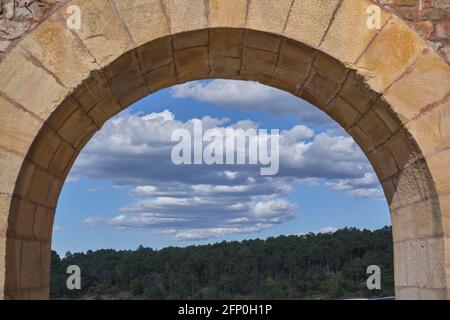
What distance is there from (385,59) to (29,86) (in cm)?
278

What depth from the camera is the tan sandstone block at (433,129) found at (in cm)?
470

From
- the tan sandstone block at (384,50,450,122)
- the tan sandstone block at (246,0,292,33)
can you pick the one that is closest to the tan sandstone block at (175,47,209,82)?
the tan sandstone block at (246,0,292,33)

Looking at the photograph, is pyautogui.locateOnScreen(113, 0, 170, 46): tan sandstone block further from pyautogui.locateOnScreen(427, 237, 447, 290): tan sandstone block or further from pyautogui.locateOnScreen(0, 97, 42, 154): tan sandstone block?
pyautogui.locateOnScreen(427, 237, 447, 290): tan sandstone block

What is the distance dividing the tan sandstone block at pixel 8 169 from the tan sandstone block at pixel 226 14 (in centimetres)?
182

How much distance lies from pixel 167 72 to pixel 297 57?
46.1 inches

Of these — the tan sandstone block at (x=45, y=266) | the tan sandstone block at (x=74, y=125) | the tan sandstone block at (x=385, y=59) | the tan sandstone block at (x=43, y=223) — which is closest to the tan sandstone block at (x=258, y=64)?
the tan sandstone block at (x=385, y=59)

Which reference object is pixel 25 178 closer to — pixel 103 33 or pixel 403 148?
pixel 103 33

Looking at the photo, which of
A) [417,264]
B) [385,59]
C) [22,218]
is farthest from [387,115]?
[22,218]

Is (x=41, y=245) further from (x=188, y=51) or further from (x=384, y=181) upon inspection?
(x=384, y=181)

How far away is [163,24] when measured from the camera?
4.73 m

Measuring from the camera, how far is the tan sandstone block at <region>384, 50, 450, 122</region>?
15.6 feet

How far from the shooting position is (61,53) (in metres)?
4.74

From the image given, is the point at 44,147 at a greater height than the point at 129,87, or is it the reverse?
the point at 129,87

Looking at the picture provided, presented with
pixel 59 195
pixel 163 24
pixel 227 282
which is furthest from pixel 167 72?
pixel 227 282
